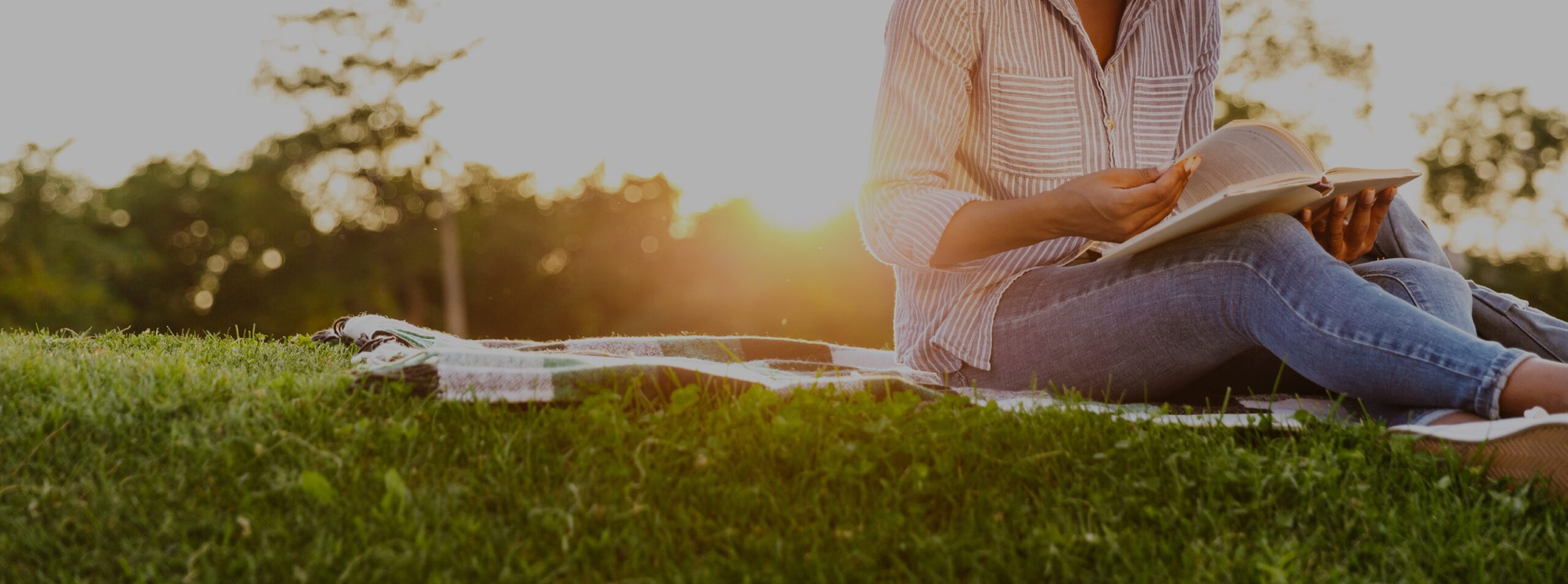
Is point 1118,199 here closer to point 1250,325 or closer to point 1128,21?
point 1250,325

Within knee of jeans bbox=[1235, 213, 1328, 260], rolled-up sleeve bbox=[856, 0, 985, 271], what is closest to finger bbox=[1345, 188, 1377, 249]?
knee of jeans bbox=[1235, 213, 1328, 260]

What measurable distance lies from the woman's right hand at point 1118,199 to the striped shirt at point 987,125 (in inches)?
11.7

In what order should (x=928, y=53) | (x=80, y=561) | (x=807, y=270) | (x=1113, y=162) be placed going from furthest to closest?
(x=807, y=270), (x=1113, y=162), (x=928, y=53), (x=80, y=561)

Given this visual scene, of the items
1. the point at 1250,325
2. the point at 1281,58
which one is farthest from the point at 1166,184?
the point at 1281,58

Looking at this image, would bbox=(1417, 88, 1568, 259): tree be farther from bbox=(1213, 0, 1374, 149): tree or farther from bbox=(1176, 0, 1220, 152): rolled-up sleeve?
bbox=(1176, 0, 1220, 152): rolled-up sleeve

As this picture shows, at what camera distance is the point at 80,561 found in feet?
5.97

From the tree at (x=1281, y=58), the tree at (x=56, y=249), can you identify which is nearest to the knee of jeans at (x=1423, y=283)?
the tree at (x=1281, y=58)

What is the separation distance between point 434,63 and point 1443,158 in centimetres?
2455

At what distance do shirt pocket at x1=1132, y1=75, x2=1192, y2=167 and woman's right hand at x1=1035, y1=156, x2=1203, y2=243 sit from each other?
0.67 metres

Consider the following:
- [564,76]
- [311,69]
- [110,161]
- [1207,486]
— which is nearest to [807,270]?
[564,76]

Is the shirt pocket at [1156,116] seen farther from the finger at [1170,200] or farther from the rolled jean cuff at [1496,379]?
the rolled jean cuff at [1496,379]

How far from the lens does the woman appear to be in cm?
222

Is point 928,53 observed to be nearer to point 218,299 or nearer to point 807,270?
point 807,270

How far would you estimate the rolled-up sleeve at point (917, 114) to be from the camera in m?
2.83
